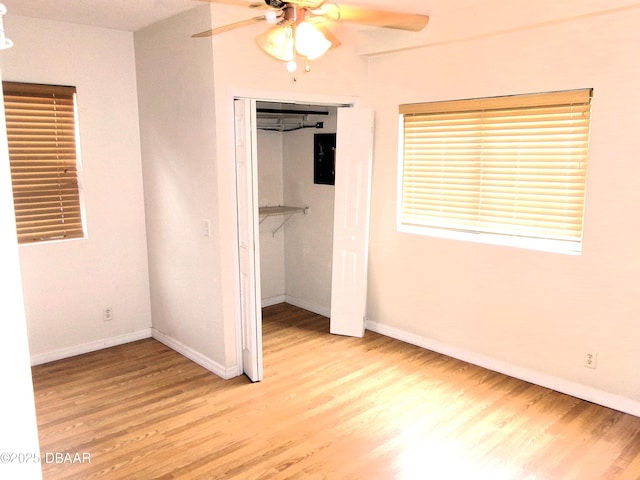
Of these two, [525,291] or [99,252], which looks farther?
[99,252]

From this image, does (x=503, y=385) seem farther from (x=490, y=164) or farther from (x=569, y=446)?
(x=490, y=164)

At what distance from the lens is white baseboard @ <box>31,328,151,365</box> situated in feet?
13.0

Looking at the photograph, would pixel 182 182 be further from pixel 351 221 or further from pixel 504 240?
pixel 504 240

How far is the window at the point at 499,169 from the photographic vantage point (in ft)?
10.8

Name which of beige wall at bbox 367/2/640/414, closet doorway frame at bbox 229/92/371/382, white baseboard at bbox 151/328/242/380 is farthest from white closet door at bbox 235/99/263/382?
beige wall at bbox 367/2/640/414

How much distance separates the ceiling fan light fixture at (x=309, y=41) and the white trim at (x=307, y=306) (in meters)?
3.12

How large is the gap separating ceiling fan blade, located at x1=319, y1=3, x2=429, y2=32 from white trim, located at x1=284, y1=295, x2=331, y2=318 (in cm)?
301

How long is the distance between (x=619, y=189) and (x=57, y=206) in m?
4.01

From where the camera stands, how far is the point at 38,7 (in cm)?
338

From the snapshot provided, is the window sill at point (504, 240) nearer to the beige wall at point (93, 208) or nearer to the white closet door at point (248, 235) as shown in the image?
the white closet door at point (248, 235)

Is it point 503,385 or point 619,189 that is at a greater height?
point 619,189

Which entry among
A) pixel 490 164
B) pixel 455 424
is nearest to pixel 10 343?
pixel 455 424

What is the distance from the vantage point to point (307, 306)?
5.31 meters

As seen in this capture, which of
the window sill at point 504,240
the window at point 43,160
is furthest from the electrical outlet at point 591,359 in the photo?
the window at point 43,160
